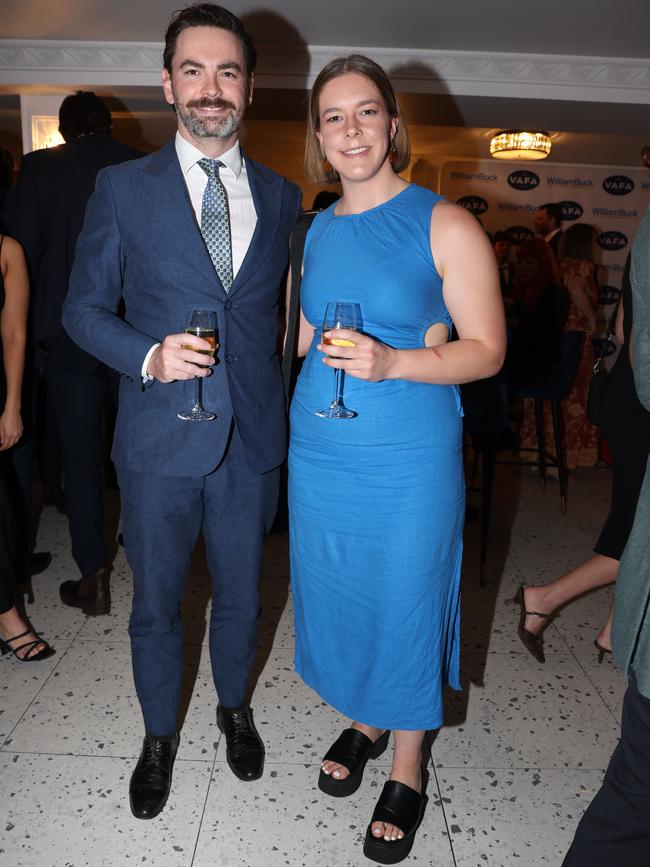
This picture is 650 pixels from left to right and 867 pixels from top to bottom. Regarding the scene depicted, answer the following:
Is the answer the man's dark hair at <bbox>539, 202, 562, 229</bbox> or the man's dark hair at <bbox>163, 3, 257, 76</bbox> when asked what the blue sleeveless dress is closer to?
the man's dark hair at <bbox>163, 3, 257, 76</bbox>

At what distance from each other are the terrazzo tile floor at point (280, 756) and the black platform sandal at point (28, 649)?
0.11ft

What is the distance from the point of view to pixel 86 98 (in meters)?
2.92

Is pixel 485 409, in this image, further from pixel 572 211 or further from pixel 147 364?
pixel 572 211

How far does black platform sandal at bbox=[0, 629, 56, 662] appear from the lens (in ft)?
8.40

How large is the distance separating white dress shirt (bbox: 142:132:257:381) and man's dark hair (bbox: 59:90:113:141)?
141cm

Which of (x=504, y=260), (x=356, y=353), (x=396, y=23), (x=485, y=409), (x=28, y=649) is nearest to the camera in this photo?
(x=356, y=353)

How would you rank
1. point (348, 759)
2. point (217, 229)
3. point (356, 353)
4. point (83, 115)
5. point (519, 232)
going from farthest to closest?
point (519, 232)
point (83, 115)
point (348, 759)
point (217, 229)
point (356, 353)

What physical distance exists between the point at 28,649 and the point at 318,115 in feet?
6.93

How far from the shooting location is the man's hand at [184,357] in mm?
1489

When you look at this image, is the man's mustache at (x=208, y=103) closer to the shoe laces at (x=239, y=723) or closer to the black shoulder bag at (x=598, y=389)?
the black shoulder bag at (x=598, y=389)

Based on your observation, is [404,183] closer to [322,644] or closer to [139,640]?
[322,644]

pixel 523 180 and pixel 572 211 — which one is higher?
pixel 523 180

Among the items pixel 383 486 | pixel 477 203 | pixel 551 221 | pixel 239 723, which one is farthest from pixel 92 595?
pixel 477 203

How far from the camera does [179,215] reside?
164 centimetres
